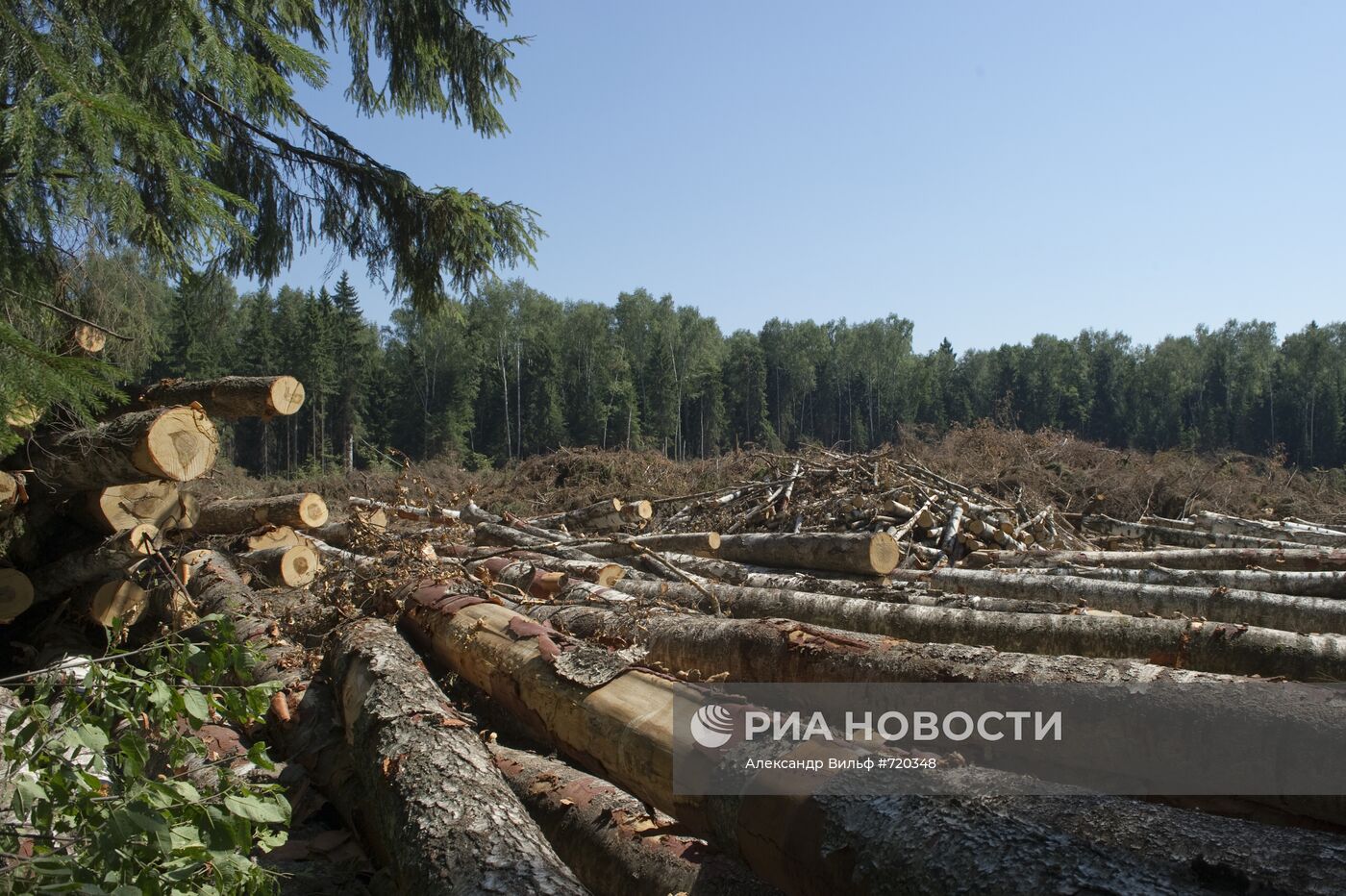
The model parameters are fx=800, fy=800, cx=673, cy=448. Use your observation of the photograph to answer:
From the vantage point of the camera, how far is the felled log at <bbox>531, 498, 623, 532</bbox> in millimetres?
12336

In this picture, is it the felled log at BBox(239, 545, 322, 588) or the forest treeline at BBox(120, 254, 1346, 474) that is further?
the forest treeline at BBox(120, 254, 1346, 474)

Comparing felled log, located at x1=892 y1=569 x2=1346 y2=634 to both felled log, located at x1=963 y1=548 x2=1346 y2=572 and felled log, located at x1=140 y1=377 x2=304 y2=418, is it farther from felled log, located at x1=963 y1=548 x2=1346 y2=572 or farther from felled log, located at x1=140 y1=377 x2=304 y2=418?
felled log, located at x1=140 y1=377 x2=304 y2=418

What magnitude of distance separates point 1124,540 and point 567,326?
4996 centimetres

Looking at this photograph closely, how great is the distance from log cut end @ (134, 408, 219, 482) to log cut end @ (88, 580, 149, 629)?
1399mm

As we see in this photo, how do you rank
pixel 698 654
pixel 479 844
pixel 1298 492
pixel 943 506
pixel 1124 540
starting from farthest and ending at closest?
pixel 1298 492
pixel 1124 540
pixel 943 506
pixel 698 654
pixel 479 844

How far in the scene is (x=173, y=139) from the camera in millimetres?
4055

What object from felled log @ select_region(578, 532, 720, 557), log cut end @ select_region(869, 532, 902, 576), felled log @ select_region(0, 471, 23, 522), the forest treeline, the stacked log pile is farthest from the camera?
the forest treeline

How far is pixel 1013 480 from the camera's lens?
12266 millimetres

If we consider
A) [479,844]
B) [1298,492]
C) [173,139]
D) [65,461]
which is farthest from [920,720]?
[1298,492]

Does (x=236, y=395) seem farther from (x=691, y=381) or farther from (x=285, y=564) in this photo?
(x=691, y=381)

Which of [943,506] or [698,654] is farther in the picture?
[943,506]

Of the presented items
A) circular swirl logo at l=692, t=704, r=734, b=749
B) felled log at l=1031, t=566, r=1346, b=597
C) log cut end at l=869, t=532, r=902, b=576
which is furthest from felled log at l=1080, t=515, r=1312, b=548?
circular swirl logo at l=692, t=704, r=734, b=749

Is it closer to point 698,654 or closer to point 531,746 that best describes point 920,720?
point 698,654

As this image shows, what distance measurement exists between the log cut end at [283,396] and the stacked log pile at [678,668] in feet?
1.09
